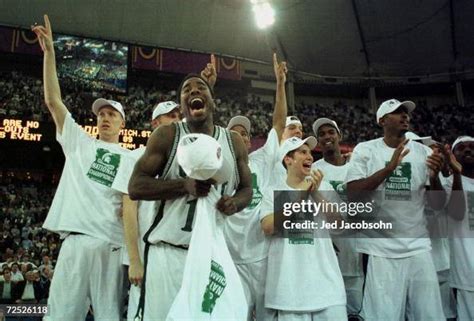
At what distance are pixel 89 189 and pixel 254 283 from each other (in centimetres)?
122

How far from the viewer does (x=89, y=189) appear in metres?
3.03

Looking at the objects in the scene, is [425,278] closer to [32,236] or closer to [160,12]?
[32,236]

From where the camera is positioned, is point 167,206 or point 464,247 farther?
point 464,247

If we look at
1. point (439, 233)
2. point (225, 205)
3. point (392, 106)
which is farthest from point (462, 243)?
point (225, 205)

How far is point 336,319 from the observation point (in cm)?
265

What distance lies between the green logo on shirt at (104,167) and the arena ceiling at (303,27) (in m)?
12.8

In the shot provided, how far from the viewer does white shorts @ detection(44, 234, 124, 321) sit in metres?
2.77

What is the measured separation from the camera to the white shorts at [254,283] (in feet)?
10.0

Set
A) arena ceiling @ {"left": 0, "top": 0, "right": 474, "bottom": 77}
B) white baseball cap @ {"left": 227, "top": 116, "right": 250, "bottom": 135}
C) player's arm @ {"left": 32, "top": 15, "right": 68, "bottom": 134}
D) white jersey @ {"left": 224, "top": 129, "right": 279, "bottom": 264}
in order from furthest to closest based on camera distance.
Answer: arena ceiling @ {"left": 0, "top": 0, "right": 474, "bottom": 77} < white baseball cap @ {"left": 227, "top": 116, "right": 250, "bottom": 135} < white jersey @ {"left": 224, "top": 129, "right": 279, "bottom": 264} < player's arm @ {"left": 32, "top": 15, "right": 68, "bottom": 134}

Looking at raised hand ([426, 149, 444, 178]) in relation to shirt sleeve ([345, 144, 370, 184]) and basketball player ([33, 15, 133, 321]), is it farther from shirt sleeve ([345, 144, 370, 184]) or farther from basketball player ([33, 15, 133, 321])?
basketball player ([33, 15, 133, 321])

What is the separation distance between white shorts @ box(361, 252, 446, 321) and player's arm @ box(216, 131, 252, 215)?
3.94 feet

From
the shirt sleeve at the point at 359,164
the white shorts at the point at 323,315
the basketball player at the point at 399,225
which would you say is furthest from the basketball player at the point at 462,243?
the white shorts at the point at 323,315

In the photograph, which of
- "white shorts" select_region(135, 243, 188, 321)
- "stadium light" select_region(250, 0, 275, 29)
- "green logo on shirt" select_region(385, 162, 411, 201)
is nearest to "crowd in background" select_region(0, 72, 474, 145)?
"stadium light" select_region(250, 0, 275, 29)

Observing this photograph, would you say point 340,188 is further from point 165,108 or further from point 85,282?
point 85,282
